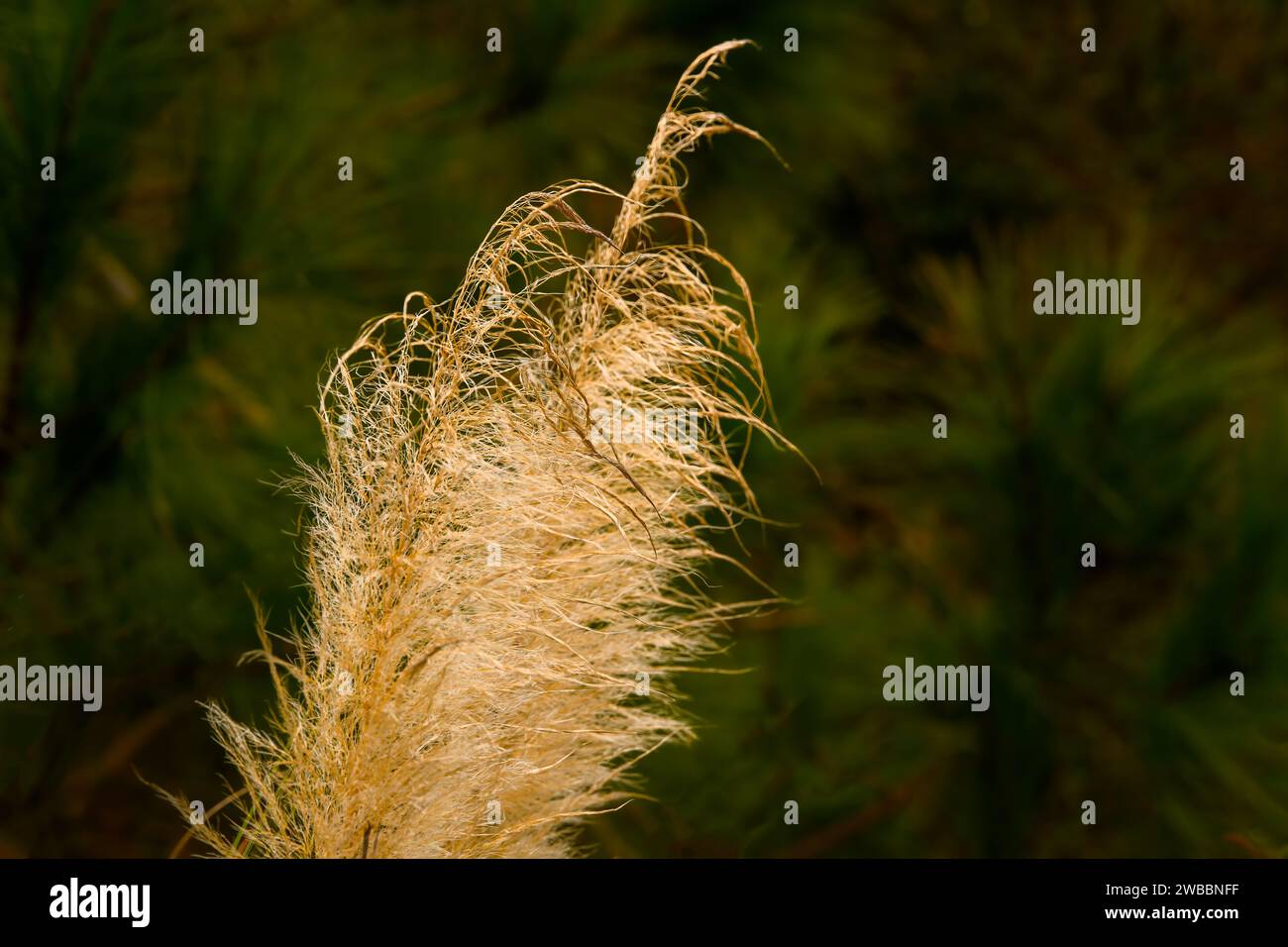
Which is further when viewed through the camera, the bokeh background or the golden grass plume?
the bokeh background

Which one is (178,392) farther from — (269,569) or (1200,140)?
(1200,140)

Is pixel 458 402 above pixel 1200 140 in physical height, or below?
below

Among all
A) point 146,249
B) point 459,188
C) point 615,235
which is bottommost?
point 615,235

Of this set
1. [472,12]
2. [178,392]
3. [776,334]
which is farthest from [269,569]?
[472,12]

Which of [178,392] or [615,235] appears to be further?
[178,392]

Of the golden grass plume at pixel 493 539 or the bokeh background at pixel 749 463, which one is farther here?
the bokeh background at pixel 749 463
